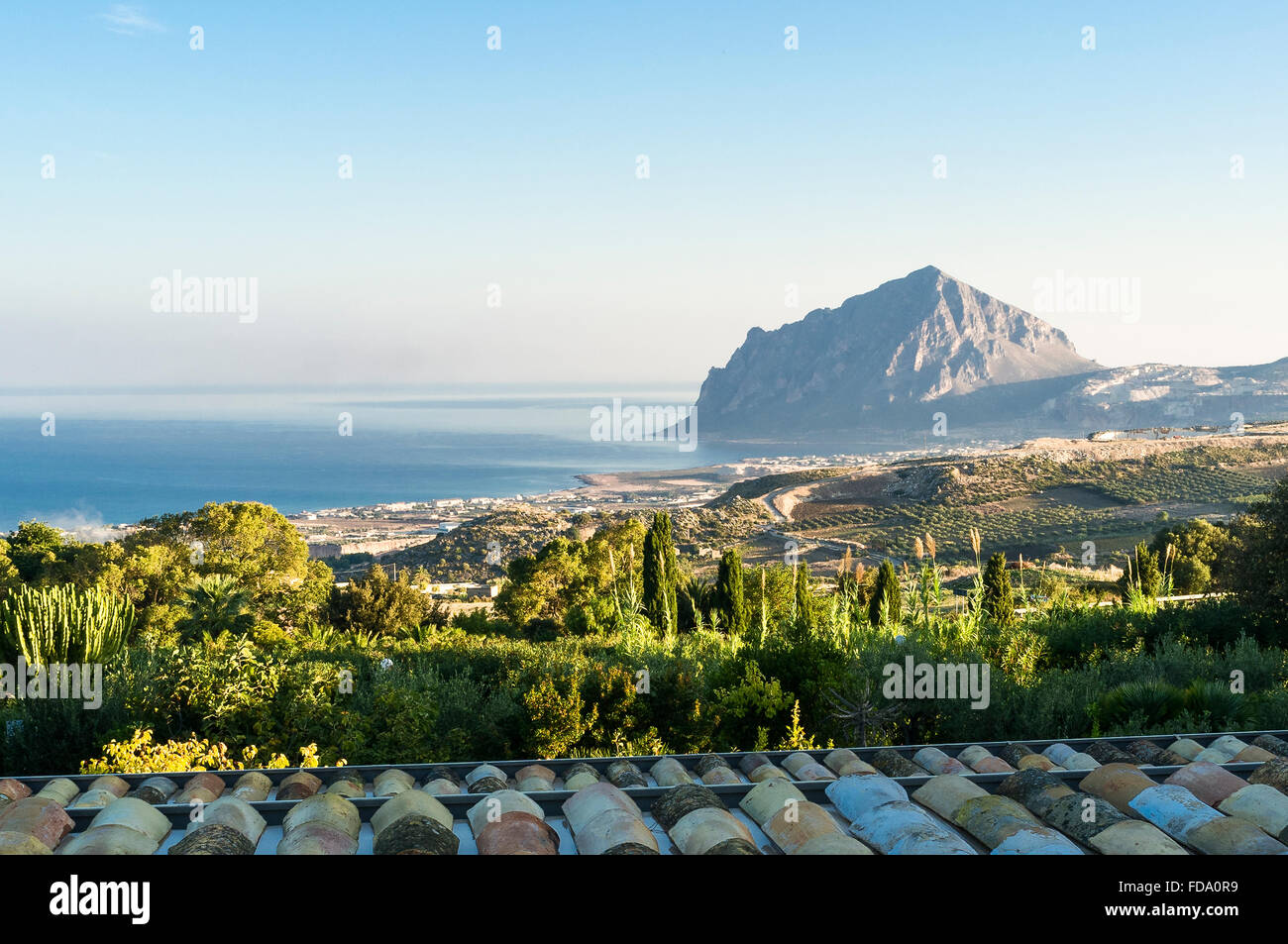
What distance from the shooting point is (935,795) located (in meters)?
3.99

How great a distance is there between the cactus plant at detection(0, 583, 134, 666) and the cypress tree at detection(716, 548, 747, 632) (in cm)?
1096

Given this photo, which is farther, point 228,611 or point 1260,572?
point 228,611

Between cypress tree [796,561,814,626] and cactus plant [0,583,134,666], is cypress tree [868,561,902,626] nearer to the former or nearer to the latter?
cypress tree [796,561,814,626]

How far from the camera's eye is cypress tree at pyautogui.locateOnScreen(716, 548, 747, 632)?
1784 centimetres

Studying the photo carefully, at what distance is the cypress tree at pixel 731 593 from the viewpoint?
17.8 m

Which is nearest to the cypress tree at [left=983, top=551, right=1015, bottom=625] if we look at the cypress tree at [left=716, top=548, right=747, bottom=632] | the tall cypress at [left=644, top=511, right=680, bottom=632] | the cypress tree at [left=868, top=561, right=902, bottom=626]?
the cypress tree at [left=868, top=561, right=902, bottom=626]

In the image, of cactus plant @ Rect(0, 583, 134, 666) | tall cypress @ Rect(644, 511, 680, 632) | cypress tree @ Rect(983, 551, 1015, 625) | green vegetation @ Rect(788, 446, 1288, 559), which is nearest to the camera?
cactus plant @ Rect(0, 583, 134, 666)

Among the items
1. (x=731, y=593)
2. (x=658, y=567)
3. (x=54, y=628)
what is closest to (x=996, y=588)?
(x=731, y=593)

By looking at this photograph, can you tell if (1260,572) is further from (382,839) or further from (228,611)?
(228,611)

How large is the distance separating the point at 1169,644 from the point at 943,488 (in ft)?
185

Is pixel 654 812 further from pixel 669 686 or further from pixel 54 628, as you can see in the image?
pixel 54 628

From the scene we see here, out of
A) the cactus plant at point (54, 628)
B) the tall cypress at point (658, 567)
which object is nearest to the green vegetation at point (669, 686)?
the cactus plant at point (54, 628)

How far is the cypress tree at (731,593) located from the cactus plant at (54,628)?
11.0m

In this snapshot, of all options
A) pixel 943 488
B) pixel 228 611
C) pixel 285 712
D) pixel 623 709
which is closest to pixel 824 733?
pixel 623 709
